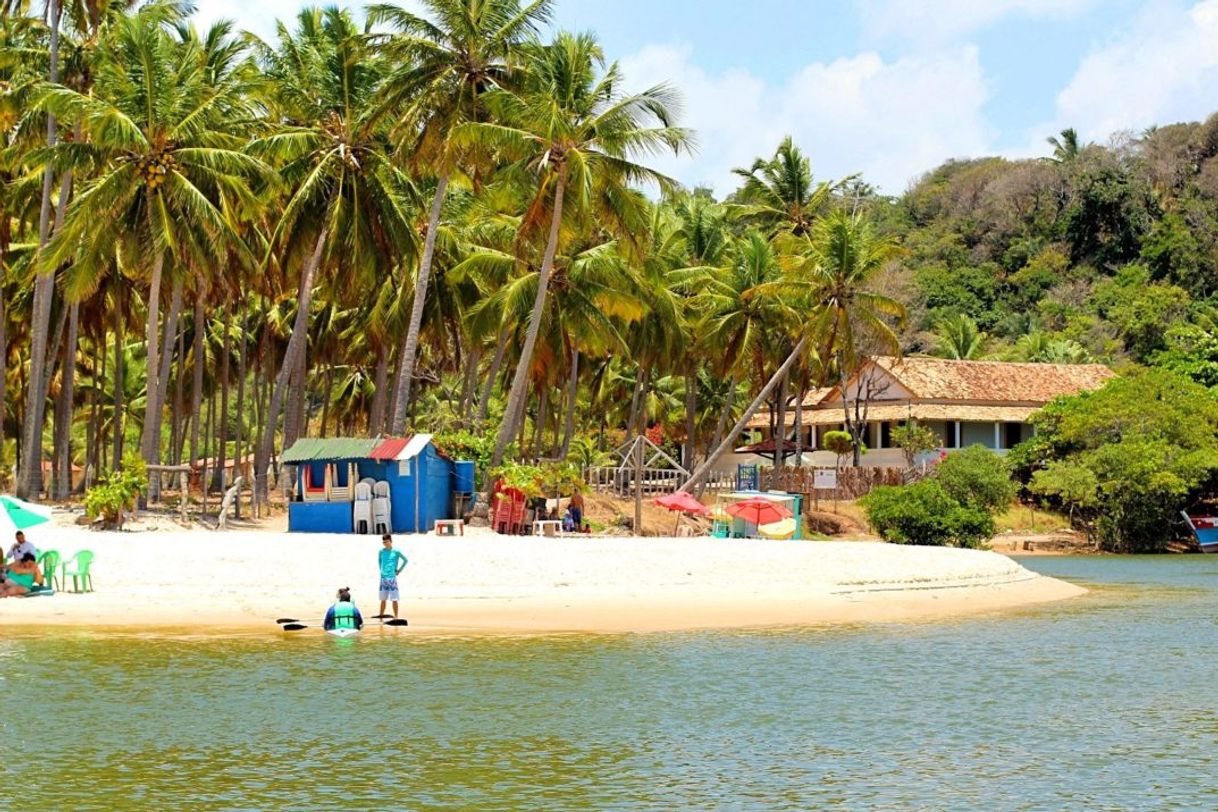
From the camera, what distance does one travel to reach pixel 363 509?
1329 inches

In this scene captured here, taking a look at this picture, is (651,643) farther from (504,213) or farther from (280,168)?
(504,213)

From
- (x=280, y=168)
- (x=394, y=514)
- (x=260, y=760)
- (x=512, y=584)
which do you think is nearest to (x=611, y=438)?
(x=280, y=168)

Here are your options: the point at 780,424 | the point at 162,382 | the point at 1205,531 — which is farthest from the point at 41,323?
the point at 1205,531

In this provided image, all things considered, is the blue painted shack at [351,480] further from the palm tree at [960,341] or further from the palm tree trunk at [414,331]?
the palm tree at [960,341]

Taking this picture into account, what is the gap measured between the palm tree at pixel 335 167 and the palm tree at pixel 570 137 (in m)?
3.87

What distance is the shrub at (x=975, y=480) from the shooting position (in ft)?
171

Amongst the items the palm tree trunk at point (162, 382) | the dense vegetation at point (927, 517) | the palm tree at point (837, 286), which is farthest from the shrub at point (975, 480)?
the palm tree trunk at point (162, 382)

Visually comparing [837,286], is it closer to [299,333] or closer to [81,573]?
[299,333]

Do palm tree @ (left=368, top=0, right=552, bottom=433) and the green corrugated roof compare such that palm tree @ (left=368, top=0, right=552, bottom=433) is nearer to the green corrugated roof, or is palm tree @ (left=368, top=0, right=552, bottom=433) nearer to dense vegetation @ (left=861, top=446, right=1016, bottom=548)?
the green corrugated roof

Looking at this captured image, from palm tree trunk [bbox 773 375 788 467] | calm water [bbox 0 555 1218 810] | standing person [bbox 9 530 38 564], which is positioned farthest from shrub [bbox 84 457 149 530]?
palm tree trunk [bbox 773 375 788 467]

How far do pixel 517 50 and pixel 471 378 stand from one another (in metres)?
17.1

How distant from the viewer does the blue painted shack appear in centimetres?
3381

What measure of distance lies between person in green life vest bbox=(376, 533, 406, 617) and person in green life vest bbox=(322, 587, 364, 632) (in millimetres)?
848

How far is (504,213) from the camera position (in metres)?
55.2
